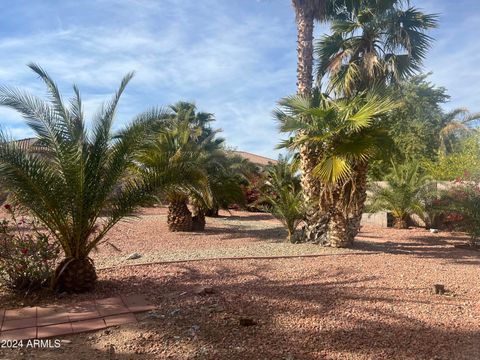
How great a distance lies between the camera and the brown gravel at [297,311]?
135 inches

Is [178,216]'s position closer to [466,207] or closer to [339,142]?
[339,142]

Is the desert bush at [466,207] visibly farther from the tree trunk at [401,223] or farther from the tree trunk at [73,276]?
the tree trunk at [73,276]

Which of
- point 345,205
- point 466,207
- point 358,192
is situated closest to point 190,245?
point 345,205

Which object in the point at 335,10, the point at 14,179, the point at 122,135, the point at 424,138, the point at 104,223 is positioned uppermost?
the point at 335,10

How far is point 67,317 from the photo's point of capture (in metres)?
4.11

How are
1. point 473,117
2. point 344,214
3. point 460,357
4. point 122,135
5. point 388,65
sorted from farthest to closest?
point 473,117, point 388,65, point 344,214, point 122,135, point 460,357

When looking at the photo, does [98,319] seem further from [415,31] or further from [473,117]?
[473,117]

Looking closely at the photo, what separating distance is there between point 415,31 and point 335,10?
241 centimetres

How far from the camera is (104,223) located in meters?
5.61

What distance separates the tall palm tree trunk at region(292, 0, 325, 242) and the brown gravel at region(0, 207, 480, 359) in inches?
55.5

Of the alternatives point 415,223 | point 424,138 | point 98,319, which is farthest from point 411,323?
point 424,138

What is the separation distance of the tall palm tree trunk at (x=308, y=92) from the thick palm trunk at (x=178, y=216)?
3630 millimetres

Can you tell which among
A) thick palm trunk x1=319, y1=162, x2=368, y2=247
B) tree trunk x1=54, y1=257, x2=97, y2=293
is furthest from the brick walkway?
thick palm trunk x1=319, y1=162, x2=368, y2=247

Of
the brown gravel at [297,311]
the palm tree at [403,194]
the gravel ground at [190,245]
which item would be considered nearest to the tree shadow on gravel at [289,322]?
the brown gravel at [297,311]
